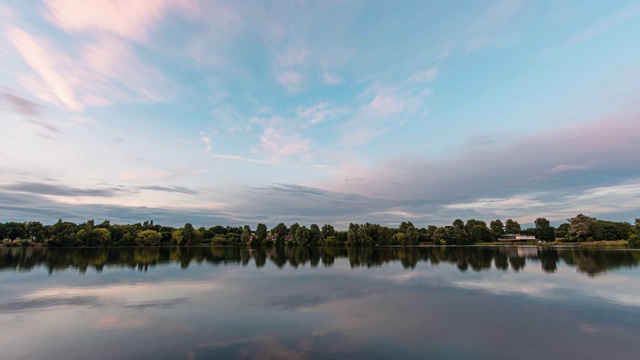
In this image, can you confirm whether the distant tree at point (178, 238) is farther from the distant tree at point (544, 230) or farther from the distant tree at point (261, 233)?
the distant tree at point (544, 230)

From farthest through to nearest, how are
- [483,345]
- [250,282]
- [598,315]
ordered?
[250,282]
[598,315]
[483,345]

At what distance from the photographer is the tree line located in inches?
4449

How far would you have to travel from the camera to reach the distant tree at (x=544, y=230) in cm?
14100

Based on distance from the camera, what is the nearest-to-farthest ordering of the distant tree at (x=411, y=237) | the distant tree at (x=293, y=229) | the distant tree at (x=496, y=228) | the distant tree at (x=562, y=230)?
the distant tree at (x=411, y=237)
the distant tree at (x=293, y=229)
the distant tree at (x=562, y=230)
the distant tree at (x=496, y=228)

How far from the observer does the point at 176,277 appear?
3475cm

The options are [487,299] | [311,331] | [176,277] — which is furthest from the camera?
[176,277]

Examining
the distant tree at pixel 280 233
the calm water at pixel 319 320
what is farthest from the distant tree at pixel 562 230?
the calm water at pixel 319 320

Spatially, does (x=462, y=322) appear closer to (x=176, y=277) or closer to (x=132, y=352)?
(x=132, y=352)

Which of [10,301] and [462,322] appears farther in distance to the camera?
[10,301]

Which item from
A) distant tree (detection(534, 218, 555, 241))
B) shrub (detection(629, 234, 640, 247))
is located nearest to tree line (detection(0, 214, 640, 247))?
distant tree (detection(534, 218, 555, 241))

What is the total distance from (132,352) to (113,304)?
11147mm

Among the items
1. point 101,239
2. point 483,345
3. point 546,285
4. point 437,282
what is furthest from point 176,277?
point 101,239

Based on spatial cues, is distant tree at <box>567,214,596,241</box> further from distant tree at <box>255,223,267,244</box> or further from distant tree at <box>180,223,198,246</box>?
distant tree at <box>180,223,198,246</box>

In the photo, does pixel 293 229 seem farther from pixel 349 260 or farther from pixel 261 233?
pixel 349 260
